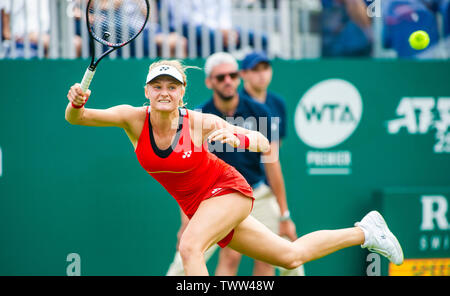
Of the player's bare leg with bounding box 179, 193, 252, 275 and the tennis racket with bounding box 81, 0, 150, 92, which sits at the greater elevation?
the tennis racket with bounding box 81, 0, 150, 92

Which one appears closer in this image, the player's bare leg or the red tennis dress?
the player's bare leg

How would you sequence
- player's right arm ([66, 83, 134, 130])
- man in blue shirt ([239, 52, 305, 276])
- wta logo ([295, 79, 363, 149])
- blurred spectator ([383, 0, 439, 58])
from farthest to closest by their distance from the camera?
blurred spectator ([383, 0, 439, 58]), wta logo ([295, 79, 363, 149]), man in blue shirt ([239, 52, 305, 276]), player's right arm ([66, 83, 134, 130])

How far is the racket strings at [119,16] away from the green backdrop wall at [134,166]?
554 millimetres

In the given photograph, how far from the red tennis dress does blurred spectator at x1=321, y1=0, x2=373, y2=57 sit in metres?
3.77

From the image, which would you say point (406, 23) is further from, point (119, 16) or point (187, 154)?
point (187, 154)

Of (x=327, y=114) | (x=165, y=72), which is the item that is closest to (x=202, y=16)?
(x=327, y=114)

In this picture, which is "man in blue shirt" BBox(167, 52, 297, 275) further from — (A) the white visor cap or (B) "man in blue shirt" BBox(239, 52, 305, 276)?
(A) the white visor cap

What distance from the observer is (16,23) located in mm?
6184

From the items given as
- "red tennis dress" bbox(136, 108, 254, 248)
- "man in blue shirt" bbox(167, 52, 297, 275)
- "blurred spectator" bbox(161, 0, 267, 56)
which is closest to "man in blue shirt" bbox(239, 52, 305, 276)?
"man in blue shirt" bbox(167, 52, 297, 275)

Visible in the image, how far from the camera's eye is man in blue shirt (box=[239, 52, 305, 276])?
5871 mm

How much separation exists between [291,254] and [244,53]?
2977 mm

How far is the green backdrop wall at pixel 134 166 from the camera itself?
6070 millimetres
